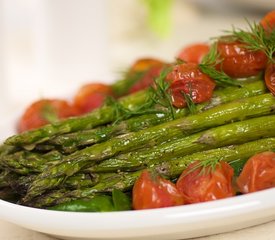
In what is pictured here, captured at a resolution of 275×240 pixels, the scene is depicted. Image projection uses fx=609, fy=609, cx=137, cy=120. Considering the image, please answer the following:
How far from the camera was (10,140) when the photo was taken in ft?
5.43

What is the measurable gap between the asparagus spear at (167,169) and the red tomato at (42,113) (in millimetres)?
566

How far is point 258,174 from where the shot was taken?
1.43 metres

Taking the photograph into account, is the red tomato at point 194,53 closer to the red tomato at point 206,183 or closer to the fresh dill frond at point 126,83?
the fresh dill frond at point 126,83

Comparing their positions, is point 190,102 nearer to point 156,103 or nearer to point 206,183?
point 156,103

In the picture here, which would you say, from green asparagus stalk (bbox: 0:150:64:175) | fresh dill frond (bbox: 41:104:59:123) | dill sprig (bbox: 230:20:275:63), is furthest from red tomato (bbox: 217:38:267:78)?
fresh dill frond (bbox: 41:104:59:123)

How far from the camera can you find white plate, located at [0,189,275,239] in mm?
1277

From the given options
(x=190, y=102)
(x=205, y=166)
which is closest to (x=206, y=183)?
(x=205, y=166)

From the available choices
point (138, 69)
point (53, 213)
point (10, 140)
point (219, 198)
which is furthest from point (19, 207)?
point (138, 69)

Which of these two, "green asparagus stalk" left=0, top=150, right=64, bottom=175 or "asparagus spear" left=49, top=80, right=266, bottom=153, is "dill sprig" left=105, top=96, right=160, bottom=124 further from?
"green asparagus stalk" left=0, top=150, right=64, bottom=175

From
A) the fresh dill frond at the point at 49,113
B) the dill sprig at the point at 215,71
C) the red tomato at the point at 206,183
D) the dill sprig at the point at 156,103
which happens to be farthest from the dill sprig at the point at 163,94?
the fresh dill frond at the point at 49,113

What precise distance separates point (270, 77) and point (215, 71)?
0.15 meters

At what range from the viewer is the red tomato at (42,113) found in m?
2.05

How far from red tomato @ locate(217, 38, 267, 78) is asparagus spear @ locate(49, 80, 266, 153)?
4 centimetres

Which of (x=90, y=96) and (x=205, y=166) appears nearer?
(x=205, y=166)
